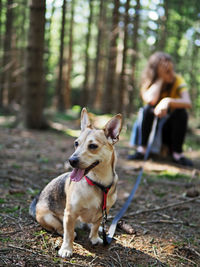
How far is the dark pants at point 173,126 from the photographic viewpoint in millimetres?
6656

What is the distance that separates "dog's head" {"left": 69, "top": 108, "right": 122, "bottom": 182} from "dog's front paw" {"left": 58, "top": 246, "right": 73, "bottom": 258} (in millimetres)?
793

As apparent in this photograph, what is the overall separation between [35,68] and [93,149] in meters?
6.83

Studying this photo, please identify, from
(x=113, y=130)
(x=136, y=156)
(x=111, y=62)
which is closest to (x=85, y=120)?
(x=113, y=130)

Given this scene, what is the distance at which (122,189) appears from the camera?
502cm

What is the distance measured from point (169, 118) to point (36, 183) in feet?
12.3

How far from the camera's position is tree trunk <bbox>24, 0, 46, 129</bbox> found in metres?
8.30

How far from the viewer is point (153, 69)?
21.4 feet

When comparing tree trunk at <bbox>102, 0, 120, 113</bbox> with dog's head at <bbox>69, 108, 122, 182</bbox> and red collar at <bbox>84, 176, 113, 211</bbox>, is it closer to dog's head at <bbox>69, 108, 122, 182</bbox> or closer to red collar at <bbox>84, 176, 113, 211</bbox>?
dog's head at <bbox>69, 108, 122, 182</bbox>

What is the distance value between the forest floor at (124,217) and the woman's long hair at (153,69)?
6.62 feet

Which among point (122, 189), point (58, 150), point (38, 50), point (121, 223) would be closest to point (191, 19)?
point (38, 50)

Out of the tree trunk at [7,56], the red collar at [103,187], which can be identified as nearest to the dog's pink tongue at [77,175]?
the red collar at [103,187]

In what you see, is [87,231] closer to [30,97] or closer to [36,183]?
[36,183]

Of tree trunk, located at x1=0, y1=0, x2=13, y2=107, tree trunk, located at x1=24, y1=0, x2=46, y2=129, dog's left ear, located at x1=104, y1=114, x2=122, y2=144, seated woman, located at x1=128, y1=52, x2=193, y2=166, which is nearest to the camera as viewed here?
dog's left ear, located at x1=104, y1=114, x2=122, y2=144

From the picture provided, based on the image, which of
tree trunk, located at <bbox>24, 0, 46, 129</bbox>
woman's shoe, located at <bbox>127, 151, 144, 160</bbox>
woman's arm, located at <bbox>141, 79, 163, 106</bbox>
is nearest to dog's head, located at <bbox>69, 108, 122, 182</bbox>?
woman's arm, located at <bbox>141, 79, 163, 106</bbox>
